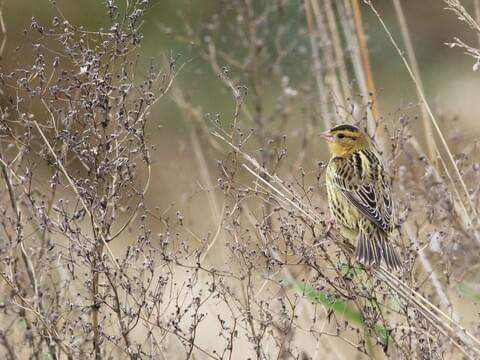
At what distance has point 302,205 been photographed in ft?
13.9

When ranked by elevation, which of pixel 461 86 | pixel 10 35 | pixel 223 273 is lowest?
pixel 223 273

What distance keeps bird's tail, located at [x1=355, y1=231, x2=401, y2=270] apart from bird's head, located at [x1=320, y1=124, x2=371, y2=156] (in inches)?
29.6

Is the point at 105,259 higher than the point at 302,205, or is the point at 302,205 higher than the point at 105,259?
the point at 302,205

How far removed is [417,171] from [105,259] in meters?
2.14

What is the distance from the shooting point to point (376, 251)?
4711 millimetres

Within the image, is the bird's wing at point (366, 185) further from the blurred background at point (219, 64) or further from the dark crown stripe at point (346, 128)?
the blurred background at point (219, 64)

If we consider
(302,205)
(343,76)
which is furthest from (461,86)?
(302,205)

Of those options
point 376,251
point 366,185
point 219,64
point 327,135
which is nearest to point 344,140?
point 327,135

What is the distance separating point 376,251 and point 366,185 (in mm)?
779

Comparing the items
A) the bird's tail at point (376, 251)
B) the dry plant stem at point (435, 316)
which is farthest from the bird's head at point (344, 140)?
the dry plant stem at point (435, 316)

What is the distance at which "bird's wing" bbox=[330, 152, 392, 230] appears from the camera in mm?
5133

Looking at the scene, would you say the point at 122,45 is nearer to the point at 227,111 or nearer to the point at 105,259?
the point at 105,259

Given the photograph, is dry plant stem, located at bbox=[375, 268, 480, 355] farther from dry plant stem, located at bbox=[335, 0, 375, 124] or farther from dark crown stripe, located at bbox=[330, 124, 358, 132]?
dry plant stem, located at bbox=[335, 0, 375, 124]

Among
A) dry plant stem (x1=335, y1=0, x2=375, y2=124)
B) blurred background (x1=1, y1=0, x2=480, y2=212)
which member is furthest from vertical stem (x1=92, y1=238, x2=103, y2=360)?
blurred background (x1=1, y1=0, x2=480, y2=212)
